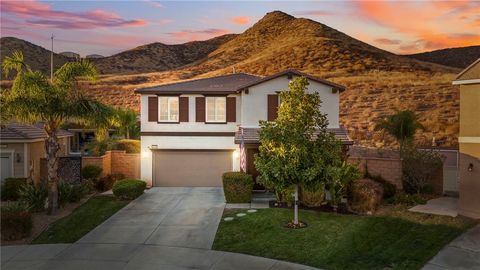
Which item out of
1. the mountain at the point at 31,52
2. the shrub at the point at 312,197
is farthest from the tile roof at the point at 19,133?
the mountain at the point at 31,52

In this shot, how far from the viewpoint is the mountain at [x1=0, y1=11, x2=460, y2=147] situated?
42.0 m

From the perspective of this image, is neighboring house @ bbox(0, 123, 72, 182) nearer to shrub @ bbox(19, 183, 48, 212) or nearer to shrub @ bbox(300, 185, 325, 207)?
shrub @ bbox(19, 183, 48, 212)

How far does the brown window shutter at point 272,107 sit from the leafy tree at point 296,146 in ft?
24.3

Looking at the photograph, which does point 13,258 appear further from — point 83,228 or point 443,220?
point 443,220

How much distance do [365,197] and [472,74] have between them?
20.6ft

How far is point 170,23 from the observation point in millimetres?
35844

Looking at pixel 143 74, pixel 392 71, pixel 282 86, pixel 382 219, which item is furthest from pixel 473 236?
pixel 143 74

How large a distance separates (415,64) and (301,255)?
54.7 m

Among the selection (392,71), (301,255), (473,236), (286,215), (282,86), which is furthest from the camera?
(392,71)

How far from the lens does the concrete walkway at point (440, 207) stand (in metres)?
15.9

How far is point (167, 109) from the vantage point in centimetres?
2448

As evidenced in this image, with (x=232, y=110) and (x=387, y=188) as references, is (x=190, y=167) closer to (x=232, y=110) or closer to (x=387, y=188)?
(x=232, y=110)

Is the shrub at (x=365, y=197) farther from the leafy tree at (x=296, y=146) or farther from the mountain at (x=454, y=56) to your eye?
the mountain at (x=454, y=56)

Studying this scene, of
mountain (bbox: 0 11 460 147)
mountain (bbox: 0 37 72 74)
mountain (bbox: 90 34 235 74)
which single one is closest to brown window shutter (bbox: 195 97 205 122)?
mountain (bbox: 0 11 460 147)
